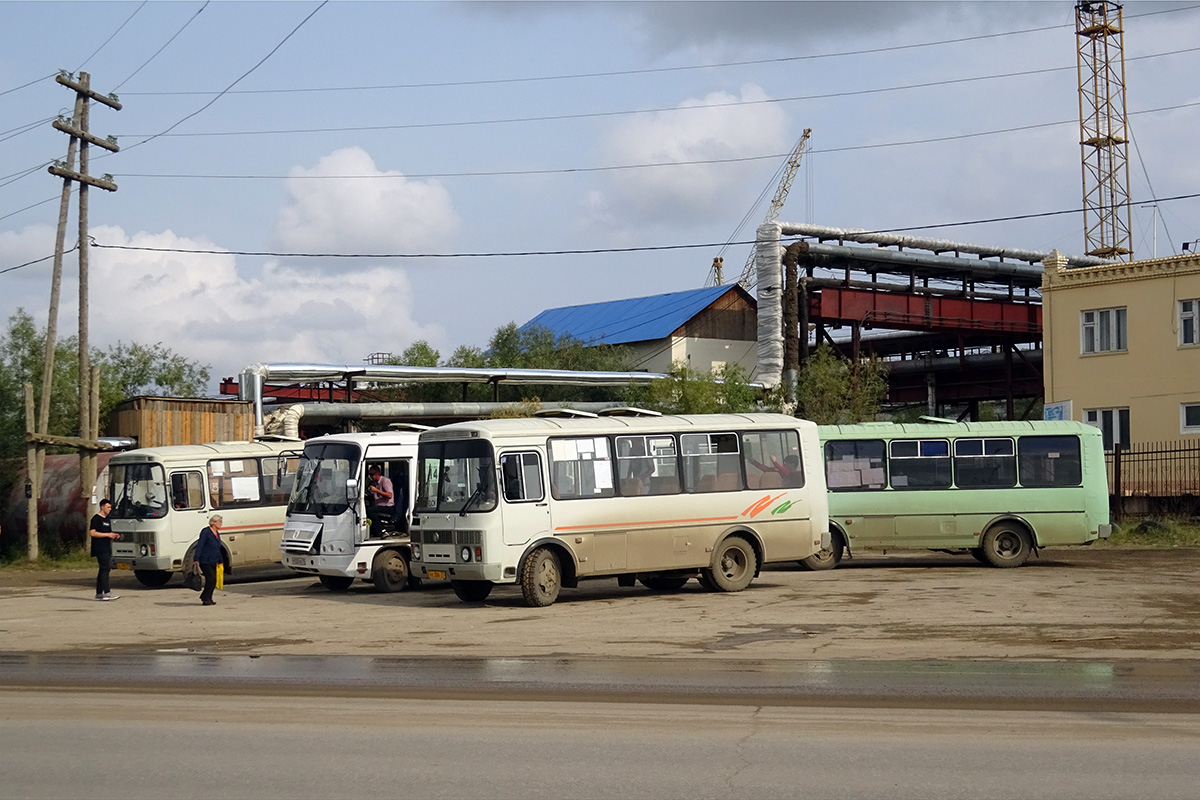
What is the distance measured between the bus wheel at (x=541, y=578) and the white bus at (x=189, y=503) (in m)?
8.82

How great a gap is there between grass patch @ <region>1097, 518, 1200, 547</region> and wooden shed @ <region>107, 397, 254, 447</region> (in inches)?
940

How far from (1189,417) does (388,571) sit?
85.2ft

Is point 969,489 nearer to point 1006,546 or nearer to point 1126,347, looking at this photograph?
point 1006,546

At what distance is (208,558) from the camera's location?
20.4 m

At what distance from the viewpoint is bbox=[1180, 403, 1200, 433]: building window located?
36406 millimetres

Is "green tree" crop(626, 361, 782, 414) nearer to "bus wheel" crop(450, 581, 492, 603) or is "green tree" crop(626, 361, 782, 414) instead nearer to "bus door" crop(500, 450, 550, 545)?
"bus wheel" crop(450, 581, 492, 603)

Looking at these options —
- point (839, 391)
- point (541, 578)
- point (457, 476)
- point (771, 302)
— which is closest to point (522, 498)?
point (457, 476)

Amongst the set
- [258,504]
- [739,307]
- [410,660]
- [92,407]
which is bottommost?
[410,660]

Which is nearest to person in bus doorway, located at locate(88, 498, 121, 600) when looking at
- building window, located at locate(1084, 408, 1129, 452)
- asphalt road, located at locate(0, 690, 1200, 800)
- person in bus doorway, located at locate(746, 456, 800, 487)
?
person in bus doorway, located at locate(746, 456, 800, 487)

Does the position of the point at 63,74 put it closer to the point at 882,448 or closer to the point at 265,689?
the point at 882,448

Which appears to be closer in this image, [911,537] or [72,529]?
[911,537]

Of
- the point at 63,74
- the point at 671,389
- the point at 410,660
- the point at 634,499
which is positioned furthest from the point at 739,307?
the point at 410,660

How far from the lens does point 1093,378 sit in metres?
38.5

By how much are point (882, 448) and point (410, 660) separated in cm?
1448
